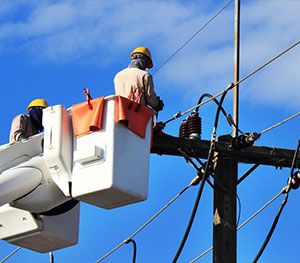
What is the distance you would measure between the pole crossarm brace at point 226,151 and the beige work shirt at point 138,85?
1.76ft

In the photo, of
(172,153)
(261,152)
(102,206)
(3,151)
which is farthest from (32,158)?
(261,152)

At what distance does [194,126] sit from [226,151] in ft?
1.73

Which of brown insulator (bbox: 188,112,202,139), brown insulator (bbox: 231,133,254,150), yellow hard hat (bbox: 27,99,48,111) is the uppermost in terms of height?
yellow hard hat (bbox: 27,99,48,111)

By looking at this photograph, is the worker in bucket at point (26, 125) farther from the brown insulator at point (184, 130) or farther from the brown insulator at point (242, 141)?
the brown insulator at point (242, 141)

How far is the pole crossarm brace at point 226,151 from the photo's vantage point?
13219 millimetres

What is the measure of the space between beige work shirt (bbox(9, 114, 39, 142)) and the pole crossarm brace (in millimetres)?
1802

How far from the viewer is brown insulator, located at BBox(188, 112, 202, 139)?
44.0 ft

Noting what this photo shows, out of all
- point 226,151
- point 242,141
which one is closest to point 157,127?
point 226,151

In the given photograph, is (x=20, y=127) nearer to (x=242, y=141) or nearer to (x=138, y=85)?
(x=138, y=85)

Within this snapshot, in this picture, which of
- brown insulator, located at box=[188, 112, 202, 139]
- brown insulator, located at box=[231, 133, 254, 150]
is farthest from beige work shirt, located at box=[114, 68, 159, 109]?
brown insulator, located at box=[231, 133, 254, 150]

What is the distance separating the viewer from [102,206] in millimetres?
11578

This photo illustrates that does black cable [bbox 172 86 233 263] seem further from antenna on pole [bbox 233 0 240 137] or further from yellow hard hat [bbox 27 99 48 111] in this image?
yellow hard hat [bbox 27 99 48 111]

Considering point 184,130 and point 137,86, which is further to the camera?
point 184,130

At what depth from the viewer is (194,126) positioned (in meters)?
13.4
